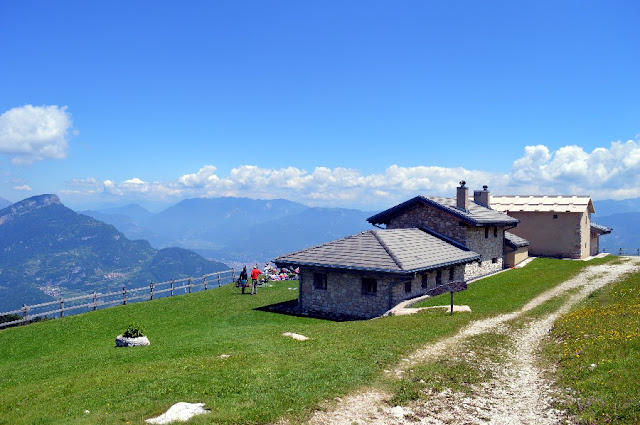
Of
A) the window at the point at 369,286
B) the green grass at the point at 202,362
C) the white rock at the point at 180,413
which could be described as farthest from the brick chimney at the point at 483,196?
the white rock at the point at 180,413

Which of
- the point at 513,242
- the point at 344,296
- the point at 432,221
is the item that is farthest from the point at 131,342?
the point at 513,242

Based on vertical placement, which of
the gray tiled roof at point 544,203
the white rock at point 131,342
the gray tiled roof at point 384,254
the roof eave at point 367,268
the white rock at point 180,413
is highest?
the gray tiled roof at point 544,203

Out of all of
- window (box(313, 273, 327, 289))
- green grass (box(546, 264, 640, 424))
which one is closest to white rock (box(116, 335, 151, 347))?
window (box(313, 273, 327, 289))

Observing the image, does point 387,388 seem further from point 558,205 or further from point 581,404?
point 558,205

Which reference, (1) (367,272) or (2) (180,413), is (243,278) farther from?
(2) (180,413)

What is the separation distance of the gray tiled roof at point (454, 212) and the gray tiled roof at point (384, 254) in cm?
356

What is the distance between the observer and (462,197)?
40.2 meters

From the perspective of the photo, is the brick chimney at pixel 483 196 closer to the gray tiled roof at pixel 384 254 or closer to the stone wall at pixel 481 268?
the stone wall at pixel 481 268

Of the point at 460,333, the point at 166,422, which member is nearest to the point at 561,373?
the point at 460,333

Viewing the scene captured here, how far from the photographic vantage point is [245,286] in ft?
126

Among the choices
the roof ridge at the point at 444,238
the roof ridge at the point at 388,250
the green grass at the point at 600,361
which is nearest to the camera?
the green grass at the point at 600,361

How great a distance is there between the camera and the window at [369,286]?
2702 cm

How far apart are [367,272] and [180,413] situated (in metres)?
18.0

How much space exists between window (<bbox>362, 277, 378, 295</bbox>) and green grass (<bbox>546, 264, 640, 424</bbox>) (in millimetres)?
10063
